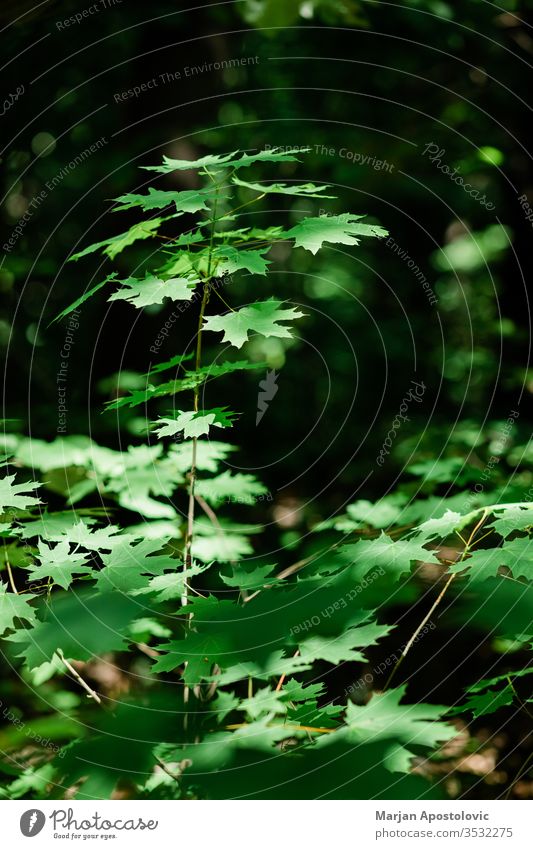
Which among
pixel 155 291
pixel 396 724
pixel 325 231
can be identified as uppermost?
pixel 325 231

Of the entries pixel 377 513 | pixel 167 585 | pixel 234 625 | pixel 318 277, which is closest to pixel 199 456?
pixel 377 513

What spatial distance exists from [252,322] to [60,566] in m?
0.72

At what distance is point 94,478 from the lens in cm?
288

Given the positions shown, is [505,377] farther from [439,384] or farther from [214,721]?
[214,721]

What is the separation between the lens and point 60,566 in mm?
1706

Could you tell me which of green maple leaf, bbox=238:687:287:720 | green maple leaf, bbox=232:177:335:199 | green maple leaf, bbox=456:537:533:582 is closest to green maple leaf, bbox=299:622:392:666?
green maple leaf, bbox=238:687:287:720

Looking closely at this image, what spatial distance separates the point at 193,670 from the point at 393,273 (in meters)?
6.16

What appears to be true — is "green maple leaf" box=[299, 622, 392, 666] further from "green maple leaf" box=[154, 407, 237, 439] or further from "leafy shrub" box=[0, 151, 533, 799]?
"green maple leaf" box=[154, 407, 237, 439]

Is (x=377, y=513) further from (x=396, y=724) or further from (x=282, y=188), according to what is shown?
(x=282, y=188)

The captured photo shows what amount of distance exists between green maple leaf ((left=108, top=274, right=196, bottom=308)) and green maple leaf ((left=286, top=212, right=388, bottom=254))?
27 centimetres

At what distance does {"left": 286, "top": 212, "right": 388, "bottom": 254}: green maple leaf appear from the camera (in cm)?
168

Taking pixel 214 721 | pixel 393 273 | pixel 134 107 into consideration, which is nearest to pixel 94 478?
pixel 214 721
